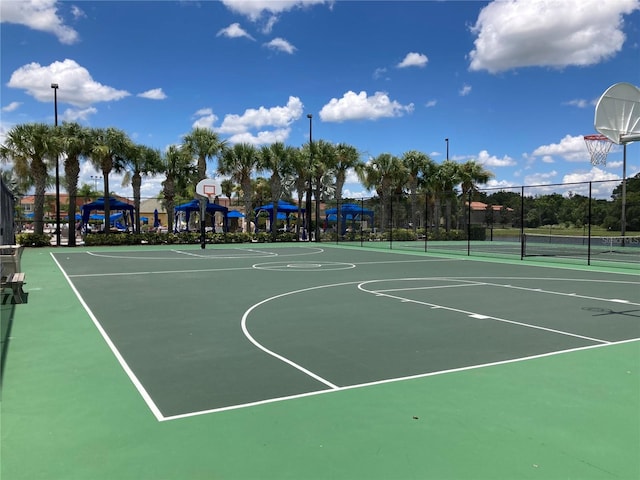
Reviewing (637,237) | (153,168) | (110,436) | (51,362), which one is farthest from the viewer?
(153,168)

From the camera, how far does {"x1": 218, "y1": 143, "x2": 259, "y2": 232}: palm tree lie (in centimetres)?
3747

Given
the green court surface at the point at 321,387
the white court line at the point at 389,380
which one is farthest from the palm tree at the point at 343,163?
the white court line at the point at 389,380

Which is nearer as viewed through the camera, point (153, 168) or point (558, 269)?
point (558, 269)

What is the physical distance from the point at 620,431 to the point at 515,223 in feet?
95.0

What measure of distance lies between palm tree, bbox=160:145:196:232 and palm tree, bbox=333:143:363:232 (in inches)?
423

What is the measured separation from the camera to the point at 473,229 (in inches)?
1727

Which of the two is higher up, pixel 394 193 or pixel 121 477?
pixel 394 193

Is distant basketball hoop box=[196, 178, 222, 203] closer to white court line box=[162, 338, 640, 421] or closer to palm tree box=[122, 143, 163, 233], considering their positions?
palm tree box=[122, 143, 163, 233]

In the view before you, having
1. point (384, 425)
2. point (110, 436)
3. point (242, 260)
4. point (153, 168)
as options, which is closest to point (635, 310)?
point (384, 425)

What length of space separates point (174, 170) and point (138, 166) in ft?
7.95

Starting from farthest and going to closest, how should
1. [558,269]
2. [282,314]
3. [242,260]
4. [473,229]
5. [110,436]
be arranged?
[473,229]
[242,260]
[558,269]
[282,314]
[110,436]

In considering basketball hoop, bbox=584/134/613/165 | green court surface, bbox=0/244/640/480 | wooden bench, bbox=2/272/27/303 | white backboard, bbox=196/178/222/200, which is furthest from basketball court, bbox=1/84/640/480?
white backboard, bbox=196/178/222/200

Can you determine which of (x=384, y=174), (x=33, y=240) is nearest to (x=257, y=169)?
(x=384, y=174)

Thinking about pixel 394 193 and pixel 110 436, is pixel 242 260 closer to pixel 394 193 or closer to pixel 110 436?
pixel 110 436
